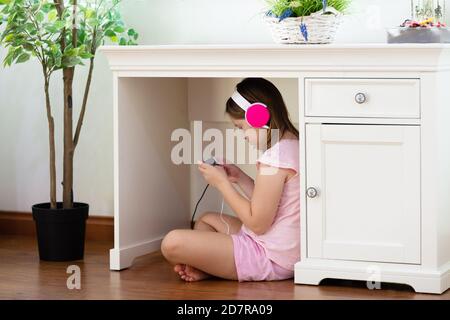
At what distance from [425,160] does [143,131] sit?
847 mm

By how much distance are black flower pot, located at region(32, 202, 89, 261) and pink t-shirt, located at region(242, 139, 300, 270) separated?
0.63 metres

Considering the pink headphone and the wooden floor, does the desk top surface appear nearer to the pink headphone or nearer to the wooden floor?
the pink headphone

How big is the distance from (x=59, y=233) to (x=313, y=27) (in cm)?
98

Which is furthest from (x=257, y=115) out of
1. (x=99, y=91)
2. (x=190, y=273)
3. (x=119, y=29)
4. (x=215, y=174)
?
(x=99, y=91)

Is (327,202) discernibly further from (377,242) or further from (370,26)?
(370,26)

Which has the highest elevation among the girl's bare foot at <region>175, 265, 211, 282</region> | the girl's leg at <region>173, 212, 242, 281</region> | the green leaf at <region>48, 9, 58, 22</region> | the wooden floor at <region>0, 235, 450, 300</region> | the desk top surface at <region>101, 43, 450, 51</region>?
the green leaf at <region>48, 9, 58, 22</region>

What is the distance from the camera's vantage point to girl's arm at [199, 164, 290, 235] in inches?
92.4

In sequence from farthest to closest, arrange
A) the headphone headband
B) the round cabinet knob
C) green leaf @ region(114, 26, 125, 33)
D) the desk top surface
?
green leaf @ region(114, 26, 125, 33), the headphone headband, the round cabinet knob, the desk top surface

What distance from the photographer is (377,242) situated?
2270 millimetres

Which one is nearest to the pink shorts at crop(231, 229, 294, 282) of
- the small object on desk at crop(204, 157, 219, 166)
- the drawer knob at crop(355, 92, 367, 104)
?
the small object on desk at crop(204, 157, 219, 166)

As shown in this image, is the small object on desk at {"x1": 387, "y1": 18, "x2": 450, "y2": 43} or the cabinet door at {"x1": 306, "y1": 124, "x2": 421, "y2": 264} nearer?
the cabinet door at {"x1": 306, "y1": 124, "x2": 421, "y2": 264}

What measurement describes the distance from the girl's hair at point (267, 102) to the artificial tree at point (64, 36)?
48 cm

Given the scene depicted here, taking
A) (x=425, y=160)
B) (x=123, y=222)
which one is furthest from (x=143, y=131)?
(x=425, y=160)

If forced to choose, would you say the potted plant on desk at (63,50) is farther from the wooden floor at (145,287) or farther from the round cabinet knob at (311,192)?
the round cabinet knob at (311,192)
